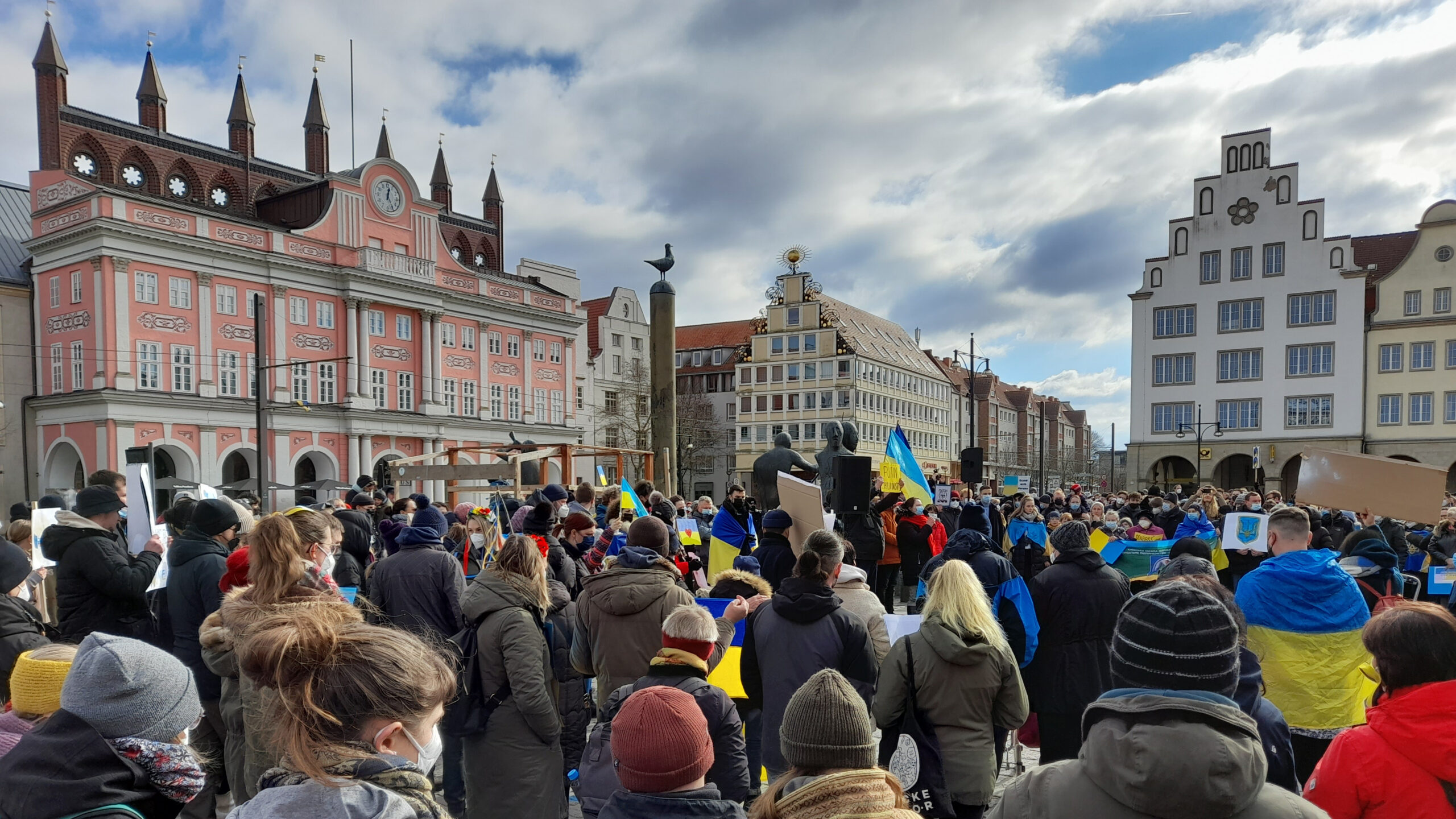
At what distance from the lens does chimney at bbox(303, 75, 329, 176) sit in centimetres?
5609

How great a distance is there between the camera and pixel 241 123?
171 ft

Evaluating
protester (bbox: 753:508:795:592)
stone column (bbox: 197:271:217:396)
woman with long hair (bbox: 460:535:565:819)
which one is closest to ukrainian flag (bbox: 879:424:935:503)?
→ protester (bbox: 753:508:795:592)

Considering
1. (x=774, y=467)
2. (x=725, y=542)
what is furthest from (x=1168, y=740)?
(x=774, y=467)

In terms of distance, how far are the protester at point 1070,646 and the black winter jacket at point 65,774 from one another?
4675 mm

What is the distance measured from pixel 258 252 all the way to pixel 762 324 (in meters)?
37.6

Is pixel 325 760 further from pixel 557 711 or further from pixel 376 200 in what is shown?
pixel 376 200

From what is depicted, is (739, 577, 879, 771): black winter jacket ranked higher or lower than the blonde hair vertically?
lower

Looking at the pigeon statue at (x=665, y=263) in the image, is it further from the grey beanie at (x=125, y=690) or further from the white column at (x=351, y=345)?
the white column at (x=351, y=345)

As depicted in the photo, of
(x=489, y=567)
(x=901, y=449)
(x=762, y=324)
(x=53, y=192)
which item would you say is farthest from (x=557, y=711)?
(x=762, y=324)

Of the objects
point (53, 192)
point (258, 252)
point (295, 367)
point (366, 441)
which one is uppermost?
point (53, 192)

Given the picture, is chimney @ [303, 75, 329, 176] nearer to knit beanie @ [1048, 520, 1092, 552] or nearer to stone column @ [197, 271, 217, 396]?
stone column @ [197, 271, 217, 396]

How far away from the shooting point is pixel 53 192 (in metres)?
41.2

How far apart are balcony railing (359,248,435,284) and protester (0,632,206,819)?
47999 millimetres

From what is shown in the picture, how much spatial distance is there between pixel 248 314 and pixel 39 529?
39.8 metres
